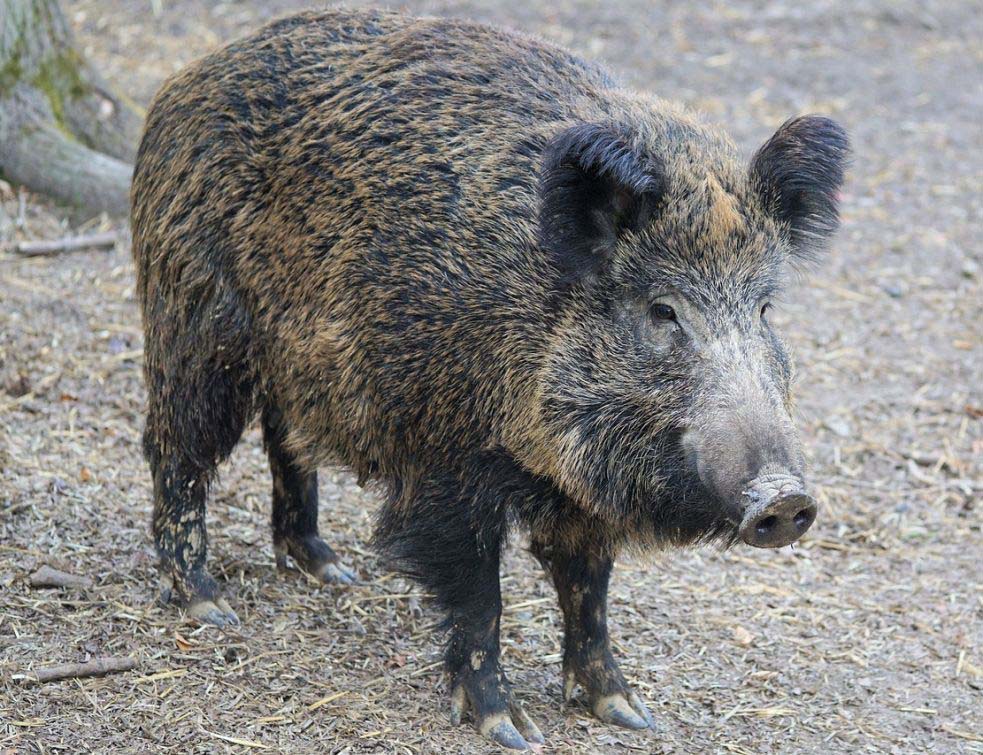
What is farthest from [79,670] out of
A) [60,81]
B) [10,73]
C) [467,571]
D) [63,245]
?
[60,81]

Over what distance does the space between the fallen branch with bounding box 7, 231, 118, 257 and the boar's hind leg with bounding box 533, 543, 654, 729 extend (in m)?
4.13

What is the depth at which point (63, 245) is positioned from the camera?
737 cm

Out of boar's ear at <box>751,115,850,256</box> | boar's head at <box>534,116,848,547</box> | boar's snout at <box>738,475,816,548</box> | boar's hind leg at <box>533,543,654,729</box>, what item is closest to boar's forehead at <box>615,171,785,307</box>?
boar's head at <box>534,116,848,547</box>

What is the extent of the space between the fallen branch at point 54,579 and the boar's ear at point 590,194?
2.36 m

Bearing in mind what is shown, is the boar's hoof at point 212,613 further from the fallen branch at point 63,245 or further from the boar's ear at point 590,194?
the fallen branch at point 63,245

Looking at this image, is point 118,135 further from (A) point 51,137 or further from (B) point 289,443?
(B) point 289,443

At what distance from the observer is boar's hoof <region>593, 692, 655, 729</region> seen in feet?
15.1

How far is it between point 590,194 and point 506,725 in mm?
1914

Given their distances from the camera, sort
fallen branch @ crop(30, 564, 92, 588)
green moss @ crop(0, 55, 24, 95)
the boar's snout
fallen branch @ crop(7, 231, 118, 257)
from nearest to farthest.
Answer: the boar's snout → fallen branch @ crop(30, 564, 92, 588) → fallen branch @ crop(7, 231, 118, 257) → green moss @ crop(0, 55, 24, 95)

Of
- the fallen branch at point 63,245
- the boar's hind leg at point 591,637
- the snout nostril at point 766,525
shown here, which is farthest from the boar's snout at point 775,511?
the fallen branch at point 63,245

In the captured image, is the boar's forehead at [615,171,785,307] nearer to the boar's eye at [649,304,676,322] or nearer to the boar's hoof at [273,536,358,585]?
the boar's eye at [649,304,676,322]

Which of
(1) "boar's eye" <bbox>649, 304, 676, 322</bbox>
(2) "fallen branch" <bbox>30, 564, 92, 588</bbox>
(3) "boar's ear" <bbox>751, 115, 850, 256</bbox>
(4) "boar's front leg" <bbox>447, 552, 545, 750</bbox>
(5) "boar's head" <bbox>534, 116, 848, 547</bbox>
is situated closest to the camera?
(5) "boar's head" <bbox>534, 116, 848, 547</bbox>

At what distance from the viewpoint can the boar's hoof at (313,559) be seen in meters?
5.39

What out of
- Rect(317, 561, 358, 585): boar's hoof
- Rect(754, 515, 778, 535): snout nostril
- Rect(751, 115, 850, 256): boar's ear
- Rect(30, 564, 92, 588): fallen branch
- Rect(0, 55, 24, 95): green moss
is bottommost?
Rect(317, 561, 358, 585): boar's hoof
